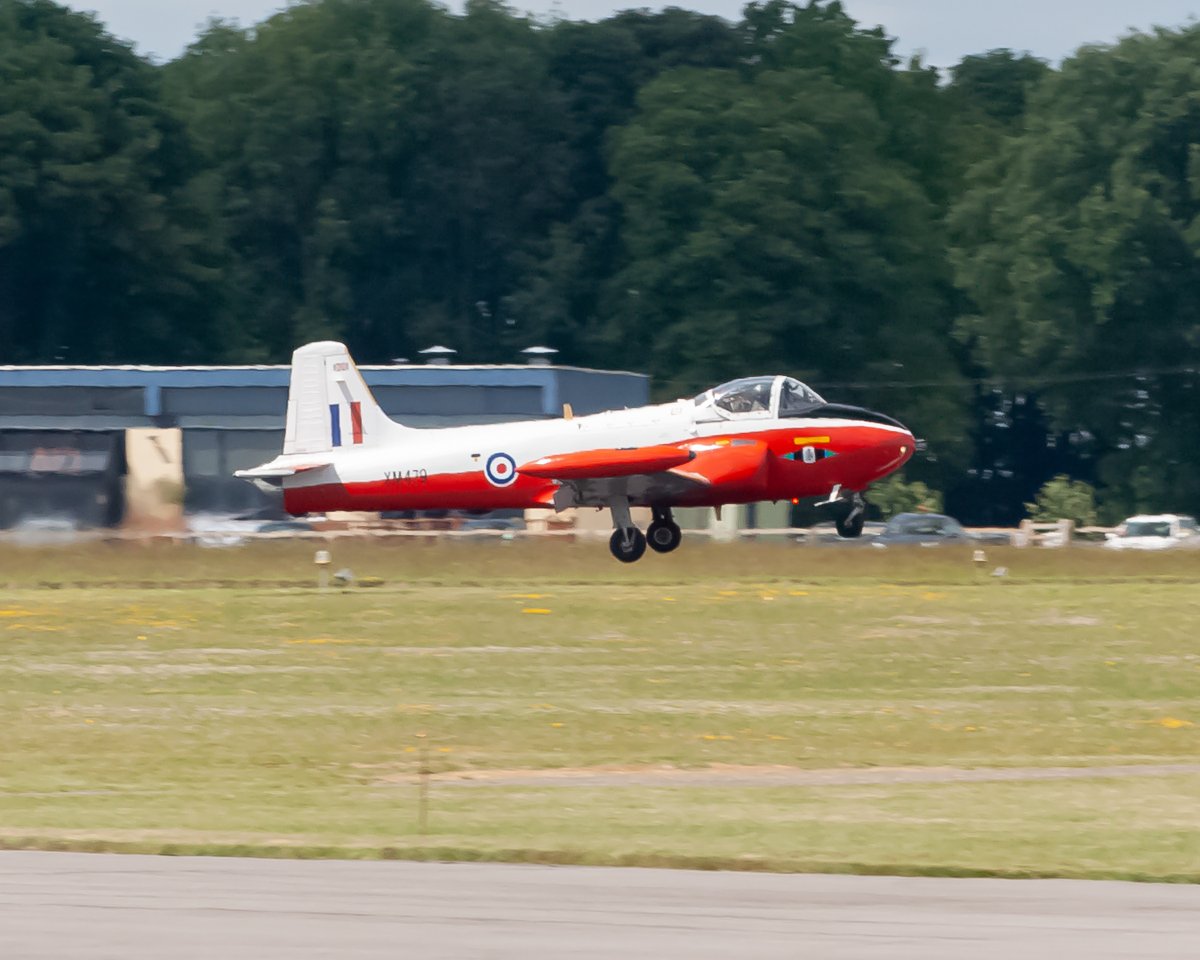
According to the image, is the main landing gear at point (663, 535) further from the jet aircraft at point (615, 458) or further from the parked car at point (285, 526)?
the parked car at point (285, 526)

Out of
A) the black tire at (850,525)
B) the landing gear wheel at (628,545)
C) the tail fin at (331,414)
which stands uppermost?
the tail fin at (331,414)

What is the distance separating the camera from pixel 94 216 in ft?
231

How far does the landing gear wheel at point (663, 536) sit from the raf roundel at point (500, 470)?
2.42 m

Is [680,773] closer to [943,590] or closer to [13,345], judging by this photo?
[943,590]

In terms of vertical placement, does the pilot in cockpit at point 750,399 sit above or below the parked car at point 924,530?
above

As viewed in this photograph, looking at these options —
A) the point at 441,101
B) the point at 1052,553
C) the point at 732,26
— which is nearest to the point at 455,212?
the point at 441,101

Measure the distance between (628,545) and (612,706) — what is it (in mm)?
11160

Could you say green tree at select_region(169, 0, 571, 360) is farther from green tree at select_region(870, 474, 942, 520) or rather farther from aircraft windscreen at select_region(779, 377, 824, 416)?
aircraft windscreen at select_region(779, 377, 824, 416)

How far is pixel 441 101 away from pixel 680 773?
65772 millimetres

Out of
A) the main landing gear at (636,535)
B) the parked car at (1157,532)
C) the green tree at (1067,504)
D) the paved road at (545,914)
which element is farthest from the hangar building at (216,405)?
the paved road at (545,914)

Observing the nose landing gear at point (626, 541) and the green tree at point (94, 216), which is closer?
the nose landing gear at point (626, 541)

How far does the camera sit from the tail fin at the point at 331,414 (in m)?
34.1

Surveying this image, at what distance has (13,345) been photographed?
7269 centimetres

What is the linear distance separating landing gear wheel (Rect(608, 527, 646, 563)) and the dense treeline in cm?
3215
